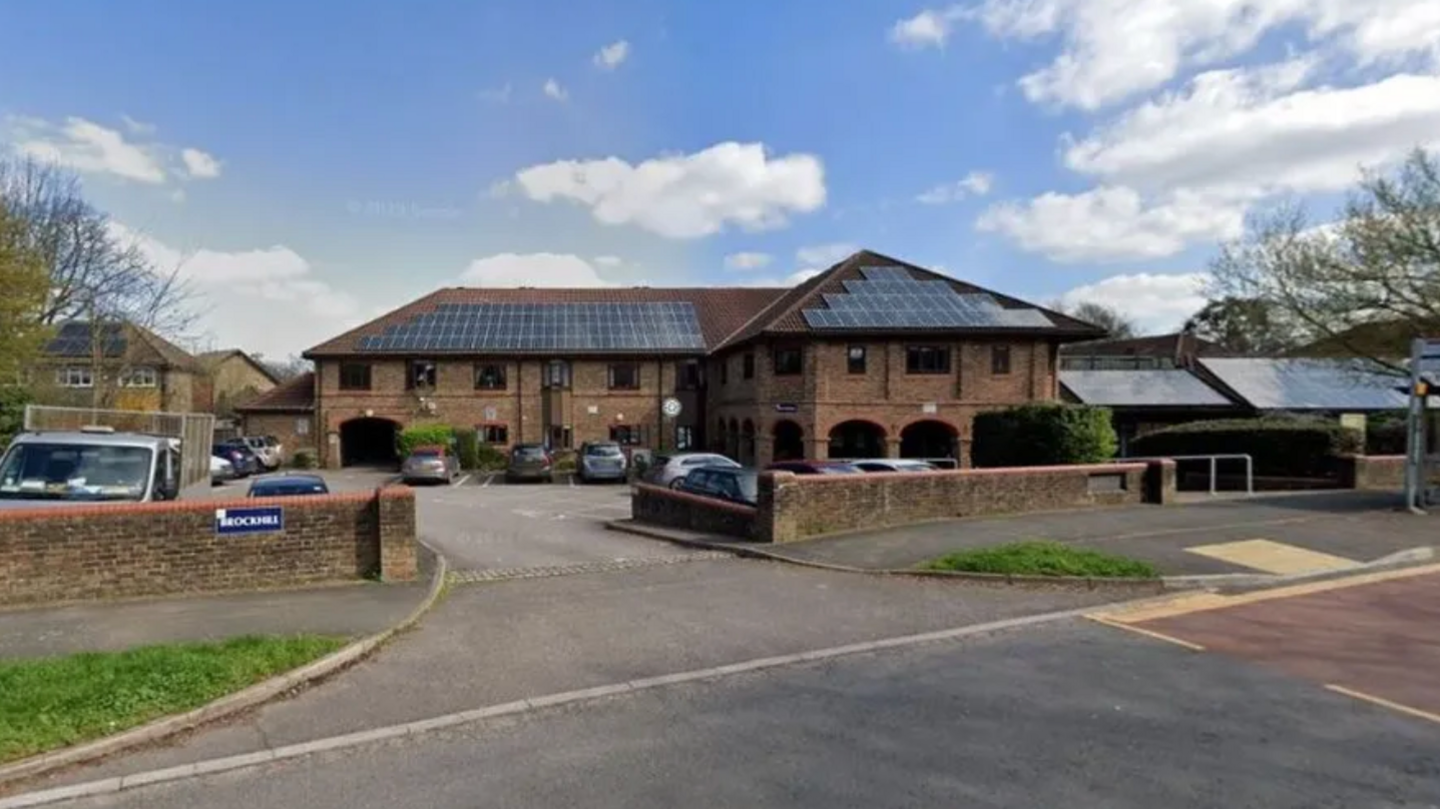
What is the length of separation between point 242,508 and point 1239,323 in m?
29.3

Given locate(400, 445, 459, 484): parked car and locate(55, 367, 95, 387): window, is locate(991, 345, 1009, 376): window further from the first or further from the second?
locate(55, 367, 95, 387): window

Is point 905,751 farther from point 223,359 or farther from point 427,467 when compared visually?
point 223,359

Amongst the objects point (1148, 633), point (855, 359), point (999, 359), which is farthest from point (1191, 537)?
point (999, 359)

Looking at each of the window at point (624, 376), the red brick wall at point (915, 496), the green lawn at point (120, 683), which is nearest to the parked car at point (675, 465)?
the red brick wall at point (915, 496)

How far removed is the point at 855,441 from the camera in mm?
34031

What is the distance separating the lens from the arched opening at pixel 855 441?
33531 millimetres

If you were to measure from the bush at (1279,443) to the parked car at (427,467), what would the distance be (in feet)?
84.5

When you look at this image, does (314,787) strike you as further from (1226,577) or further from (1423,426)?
(1423,426)

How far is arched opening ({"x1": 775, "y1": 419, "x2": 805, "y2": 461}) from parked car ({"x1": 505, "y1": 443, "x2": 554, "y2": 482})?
30.3ft

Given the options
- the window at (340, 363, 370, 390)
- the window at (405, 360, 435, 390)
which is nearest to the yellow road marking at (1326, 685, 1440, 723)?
the window at (405, 360, 435, 390)

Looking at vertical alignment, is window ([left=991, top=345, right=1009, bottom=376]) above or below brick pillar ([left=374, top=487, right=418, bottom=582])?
above

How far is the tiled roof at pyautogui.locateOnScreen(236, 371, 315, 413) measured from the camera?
42219 millimetres

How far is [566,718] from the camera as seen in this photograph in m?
5.97

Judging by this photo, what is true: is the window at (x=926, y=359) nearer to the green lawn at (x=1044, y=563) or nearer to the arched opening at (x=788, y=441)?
the arched opening at (x=788, y=441)
